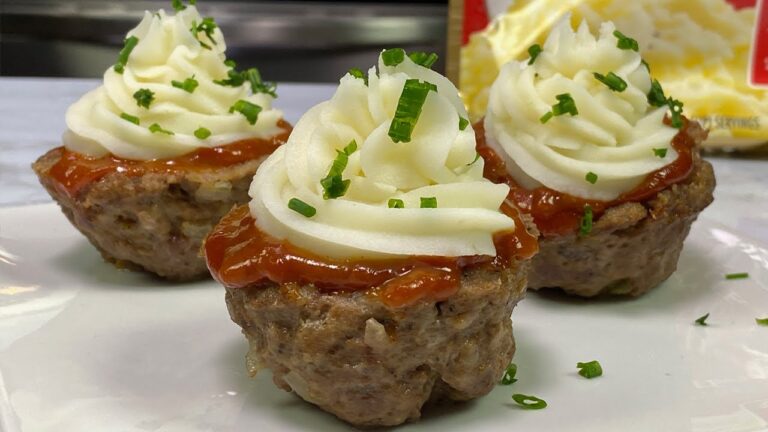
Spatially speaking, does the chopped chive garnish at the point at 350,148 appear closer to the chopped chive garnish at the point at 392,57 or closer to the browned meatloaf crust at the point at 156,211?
the chopped chive garnish at the point at 392,57

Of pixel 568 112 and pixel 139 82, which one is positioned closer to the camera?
pixel 568 112

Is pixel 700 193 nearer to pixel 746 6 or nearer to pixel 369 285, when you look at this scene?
pixel 369 285

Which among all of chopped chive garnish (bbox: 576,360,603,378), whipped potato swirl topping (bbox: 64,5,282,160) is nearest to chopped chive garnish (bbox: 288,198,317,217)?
chopped chive garnish (bbox: 576,360,603,378)

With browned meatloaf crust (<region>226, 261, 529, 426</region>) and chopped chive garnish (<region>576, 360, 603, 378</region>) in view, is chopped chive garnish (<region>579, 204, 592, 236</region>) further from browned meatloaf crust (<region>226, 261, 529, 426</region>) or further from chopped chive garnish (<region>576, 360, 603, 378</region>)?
browned meatloaf crust (<region>226, 261, 529, 426</region>)

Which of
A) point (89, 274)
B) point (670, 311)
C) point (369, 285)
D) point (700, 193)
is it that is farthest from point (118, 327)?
point (700, 193)

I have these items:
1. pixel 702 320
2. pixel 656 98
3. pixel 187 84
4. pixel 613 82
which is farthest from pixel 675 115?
pixel 187 84

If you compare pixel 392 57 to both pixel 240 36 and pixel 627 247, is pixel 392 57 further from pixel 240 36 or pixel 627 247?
pixel 240 36

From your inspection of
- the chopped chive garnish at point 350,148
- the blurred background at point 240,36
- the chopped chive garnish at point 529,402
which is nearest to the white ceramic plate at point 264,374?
the chopped chive garnish at point 529,402
